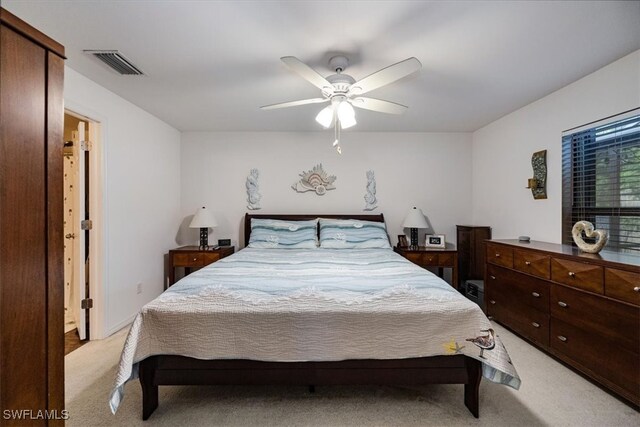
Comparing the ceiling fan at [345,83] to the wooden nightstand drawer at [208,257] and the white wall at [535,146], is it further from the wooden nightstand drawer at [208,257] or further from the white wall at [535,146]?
the wooden nightstand drawer at [208,257]

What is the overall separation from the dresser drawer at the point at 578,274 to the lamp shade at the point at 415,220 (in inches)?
63.8

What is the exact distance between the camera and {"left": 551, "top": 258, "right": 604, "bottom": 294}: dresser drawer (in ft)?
6.29

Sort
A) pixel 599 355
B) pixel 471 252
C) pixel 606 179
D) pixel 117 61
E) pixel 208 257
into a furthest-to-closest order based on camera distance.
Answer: pixel 471 252, pixel 208 257, pixel 606 179, pixel 117 61, pixel 599 355

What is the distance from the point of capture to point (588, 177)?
2543 mm

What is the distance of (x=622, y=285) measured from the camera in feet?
5.80

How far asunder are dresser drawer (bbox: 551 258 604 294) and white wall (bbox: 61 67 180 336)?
12.8 ft

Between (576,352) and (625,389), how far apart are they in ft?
1.08

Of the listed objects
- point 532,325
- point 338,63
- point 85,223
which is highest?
point 338,63

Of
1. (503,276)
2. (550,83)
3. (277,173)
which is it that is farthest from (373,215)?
(550,83)

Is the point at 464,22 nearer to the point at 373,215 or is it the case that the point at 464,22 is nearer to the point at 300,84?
the point at 300,84

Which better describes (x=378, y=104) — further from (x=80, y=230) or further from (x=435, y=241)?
(x=80, y=230)

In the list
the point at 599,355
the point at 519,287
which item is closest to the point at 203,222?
the point at 519,287

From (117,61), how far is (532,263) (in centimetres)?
369

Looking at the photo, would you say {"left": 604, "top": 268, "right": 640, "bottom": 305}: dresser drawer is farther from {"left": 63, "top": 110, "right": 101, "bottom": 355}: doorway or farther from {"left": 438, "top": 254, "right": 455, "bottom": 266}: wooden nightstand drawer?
{"left": 63, "top": 110, "right": 101, "bottom": 355}: doorway
